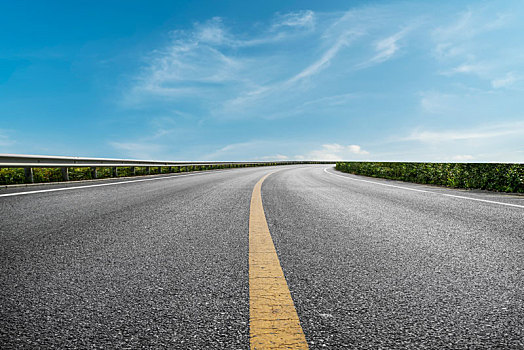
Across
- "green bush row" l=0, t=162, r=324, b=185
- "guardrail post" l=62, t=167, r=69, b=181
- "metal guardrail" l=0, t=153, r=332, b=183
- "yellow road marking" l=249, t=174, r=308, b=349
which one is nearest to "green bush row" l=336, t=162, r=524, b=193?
"yellow road marking" l=249, t=174, r=308, b=349

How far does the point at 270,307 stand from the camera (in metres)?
1.57

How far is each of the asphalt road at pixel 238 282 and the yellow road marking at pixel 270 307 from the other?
49mm

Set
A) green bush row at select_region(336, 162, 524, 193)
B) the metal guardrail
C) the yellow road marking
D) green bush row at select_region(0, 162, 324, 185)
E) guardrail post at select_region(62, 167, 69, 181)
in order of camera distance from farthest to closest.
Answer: guardrail post at select_region(62, 167, 69, 181) < green bush row at select_region(0, 162, 324, 185) < green bush row at select_region(336, 162, 524, 193) < the metal guardrail < the yellow road marking

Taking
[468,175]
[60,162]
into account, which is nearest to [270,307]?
[60,162]

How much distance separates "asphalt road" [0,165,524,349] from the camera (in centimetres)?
134

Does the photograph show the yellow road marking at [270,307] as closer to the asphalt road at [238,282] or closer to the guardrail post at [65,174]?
the asphalt road at [238,282]

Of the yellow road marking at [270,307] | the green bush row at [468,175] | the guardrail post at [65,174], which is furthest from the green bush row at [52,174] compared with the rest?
the green bush row at [468,175]

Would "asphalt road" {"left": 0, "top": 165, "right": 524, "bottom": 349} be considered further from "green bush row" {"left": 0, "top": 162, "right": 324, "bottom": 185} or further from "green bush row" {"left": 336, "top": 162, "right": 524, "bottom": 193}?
"green bush row" {"left": 0, "top": 162, "right": 324, "bottom": 185}

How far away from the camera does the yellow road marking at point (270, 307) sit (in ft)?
4.20

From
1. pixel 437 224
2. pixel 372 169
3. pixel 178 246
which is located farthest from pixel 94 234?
pixel 372 169

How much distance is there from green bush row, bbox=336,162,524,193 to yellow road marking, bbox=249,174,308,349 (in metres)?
9.60

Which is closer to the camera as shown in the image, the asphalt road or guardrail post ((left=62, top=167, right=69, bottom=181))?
the asphalt road

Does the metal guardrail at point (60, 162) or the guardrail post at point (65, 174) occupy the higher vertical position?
the metal guardrail at point (60, 162)

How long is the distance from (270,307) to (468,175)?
453 inches
